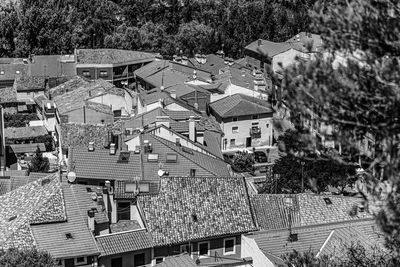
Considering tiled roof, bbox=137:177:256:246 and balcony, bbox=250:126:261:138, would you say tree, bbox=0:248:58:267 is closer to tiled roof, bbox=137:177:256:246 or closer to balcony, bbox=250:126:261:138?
tiled roof, bbox=137:177:256:246

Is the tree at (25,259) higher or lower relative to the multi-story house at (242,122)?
lower

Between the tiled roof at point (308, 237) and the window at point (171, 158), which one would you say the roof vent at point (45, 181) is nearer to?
the window at point (171, 158)

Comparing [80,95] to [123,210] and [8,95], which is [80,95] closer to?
[8,95]

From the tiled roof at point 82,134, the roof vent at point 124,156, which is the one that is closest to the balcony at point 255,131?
the tiled roof at point 82,134

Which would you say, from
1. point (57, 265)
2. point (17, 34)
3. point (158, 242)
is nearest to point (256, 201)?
point (158, 242)

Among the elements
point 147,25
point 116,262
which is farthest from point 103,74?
point 116,262

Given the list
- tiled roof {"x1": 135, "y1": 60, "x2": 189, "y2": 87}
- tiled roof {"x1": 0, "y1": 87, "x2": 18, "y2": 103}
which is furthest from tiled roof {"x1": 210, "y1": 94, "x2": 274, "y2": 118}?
tiled roof {"x1": 0, "y1": 87, "x2": 18, "y2": 103}
